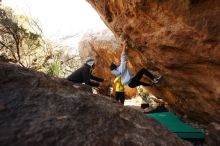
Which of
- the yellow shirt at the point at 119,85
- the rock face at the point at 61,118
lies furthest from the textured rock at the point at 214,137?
the yellow shirt at the point at 119,85

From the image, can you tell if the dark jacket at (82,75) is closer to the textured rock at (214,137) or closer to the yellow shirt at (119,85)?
the yellow shirt at (119,85)

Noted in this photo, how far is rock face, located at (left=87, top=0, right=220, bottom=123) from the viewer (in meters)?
7.19

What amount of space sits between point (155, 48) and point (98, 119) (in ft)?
19.3

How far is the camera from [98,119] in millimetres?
3666

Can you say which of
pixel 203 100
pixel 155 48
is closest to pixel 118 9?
pixel 155 48

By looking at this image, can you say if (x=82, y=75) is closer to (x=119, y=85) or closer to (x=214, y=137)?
(x=119, y=85)

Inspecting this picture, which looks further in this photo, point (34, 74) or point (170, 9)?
point (170, 9)

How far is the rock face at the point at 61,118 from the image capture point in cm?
311

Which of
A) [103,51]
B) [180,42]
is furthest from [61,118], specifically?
[103,51]

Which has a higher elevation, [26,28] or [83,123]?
[26,28]

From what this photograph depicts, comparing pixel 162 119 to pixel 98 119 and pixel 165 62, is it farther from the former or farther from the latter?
pixel 98 119

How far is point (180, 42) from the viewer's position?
26.2 ft

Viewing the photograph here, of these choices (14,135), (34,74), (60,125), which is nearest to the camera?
(14,135)

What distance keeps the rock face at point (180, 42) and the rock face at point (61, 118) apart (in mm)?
3818
